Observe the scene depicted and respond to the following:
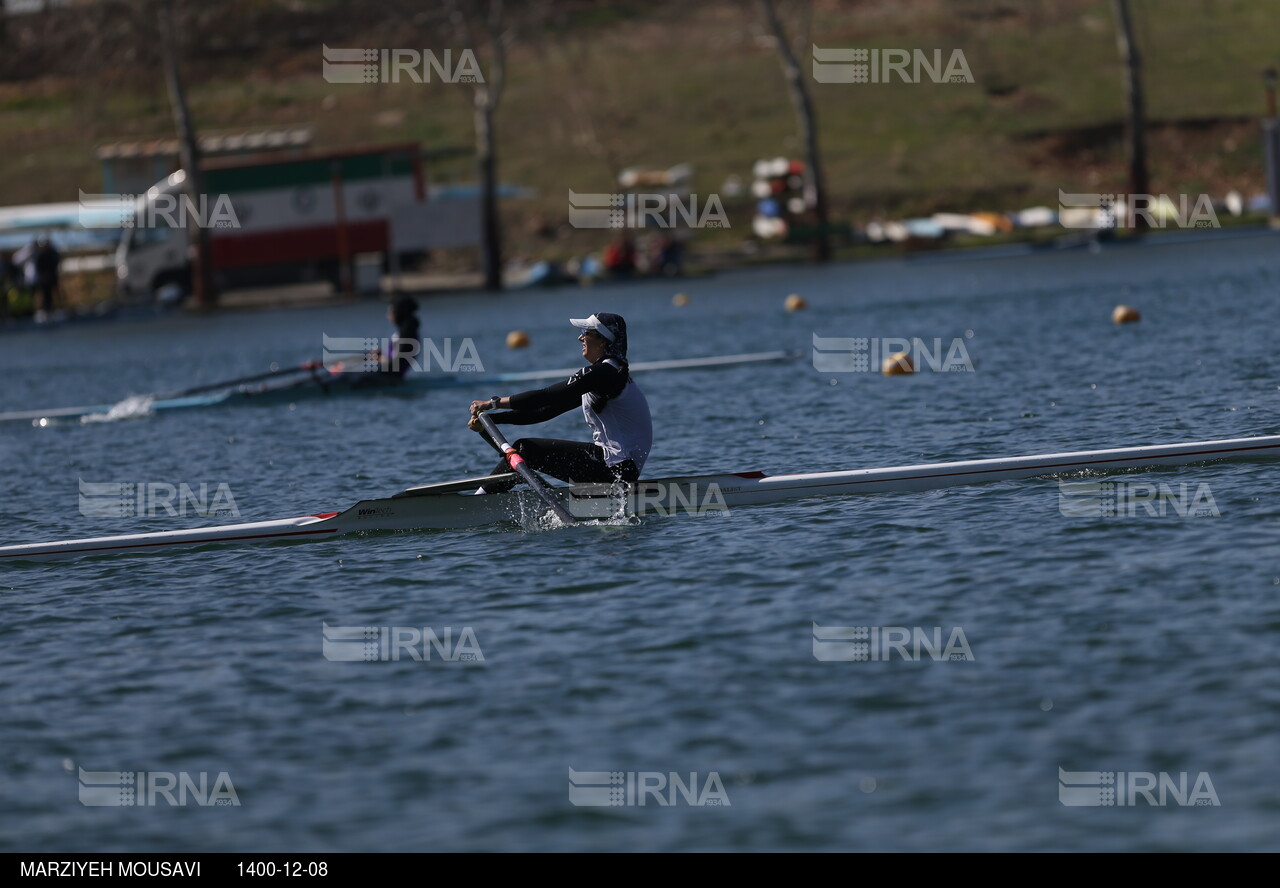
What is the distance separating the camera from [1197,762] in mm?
7395

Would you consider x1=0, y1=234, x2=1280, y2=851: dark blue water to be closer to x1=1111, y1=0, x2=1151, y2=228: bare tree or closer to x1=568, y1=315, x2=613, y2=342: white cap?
x1=568, y1=315, x2=613, y2=342: white cap

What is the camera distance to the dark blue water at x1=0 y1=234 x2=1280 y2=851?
7.36 metres

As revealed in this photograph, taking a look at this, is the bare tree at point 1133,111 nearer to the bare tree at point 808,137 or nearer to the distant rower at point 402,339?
the bare tree at point 808,137

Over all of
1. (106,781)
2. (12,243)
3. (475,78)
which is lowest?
(106,781)

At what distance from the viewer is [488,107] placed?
49.2 m

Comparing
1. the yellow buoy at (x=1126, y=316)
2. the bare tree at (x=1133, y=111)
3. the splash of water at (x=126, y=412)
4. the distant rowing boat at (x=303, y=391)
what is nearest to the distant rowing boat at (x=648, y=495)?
the distant rowing boat at (x=303, y=391)

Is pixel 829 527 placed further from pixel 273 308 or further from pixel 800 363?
pixel 273 308

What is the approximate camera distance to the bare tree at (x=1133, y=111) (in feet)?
170

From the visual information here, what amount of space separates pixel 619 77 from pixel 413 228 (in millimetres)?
24611

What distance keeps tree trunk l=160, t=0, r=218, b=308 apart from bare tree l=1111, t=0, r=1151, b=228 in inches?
1079

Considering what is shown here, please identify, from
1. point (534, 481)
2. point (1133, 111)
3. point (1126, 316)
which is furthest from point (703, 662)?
point (1133, 111)
